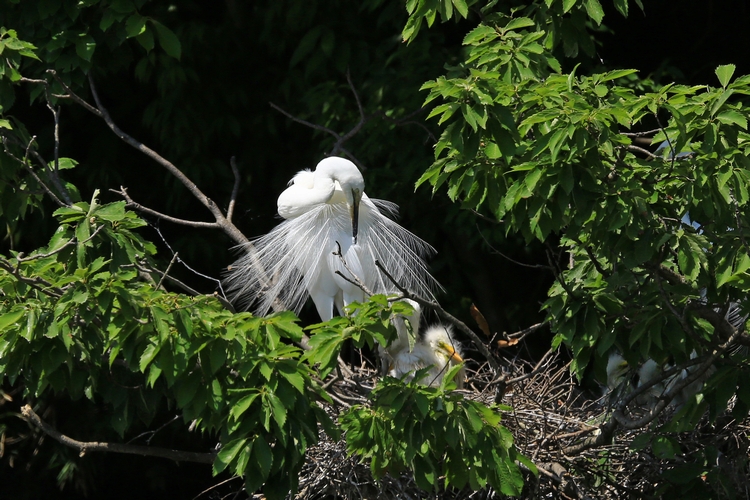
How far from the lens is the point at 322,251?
183 inches

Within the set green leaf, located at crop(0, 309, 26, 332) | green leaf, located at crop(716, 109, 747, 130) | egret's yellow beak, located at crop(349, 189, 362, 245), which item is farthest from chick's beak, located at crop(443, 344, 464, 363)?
green leaf, located at crop(0, 309, 26, 332)

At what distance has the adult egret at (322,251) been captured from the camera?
457 centimetres

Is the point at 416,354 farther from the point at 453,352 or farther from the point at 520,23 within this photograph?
the point at 520,23

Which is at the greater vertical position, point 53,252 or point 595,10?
point 595,10

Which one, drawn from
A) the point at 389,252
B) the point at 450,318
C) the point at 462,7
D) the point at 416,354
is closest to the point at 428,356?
the point at 416,354

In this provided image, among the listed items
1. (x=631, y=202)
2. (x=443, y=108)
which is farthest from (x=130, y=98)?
(x=631, y=202)

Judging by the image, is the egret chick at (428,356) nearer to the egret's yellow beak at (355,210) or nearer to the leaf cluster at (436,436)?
the egret's yellow beak at (355,210)

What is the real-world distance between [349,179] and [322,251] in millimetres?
388

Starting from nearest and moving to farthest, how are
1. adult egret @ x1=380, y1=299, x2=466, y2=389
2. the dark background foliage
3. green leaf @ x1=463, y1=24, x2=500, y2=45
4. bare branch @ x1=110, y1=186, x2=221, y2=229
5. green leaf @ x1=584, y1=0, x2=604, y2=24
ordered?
1. green leaf @ x1=463, y1=24, x2=500, y2=45
2. green leaf @ x1=584, y1=0, x2=604, y2=24
3. bare branch @ x1=110, y1=186, x2=221, y2=229
4. adult egret @ x1=380, y1=299, x2=466, y2=389
5. the dark background foliage

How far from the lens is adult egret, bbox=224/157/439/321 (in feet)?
15.0

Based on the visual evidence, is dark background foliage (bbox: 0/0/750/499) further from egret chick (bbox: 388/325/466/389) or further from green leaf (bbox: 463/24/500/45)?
green leaf (bbox: 463/24/500/45)

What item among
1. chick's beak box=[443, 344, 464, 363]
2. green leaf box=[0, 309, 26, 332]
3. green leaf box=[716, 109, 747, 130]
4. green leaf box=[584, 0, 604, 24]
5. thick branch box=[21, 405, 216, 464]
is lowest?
chick's beak box=[443, 344, 464, 363]

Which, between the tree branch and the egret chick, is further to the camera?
the egret chick

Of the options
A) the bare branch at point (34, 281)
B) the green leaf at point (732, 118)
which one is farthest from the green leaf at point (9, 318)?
the green leaf at point (732, 118)
